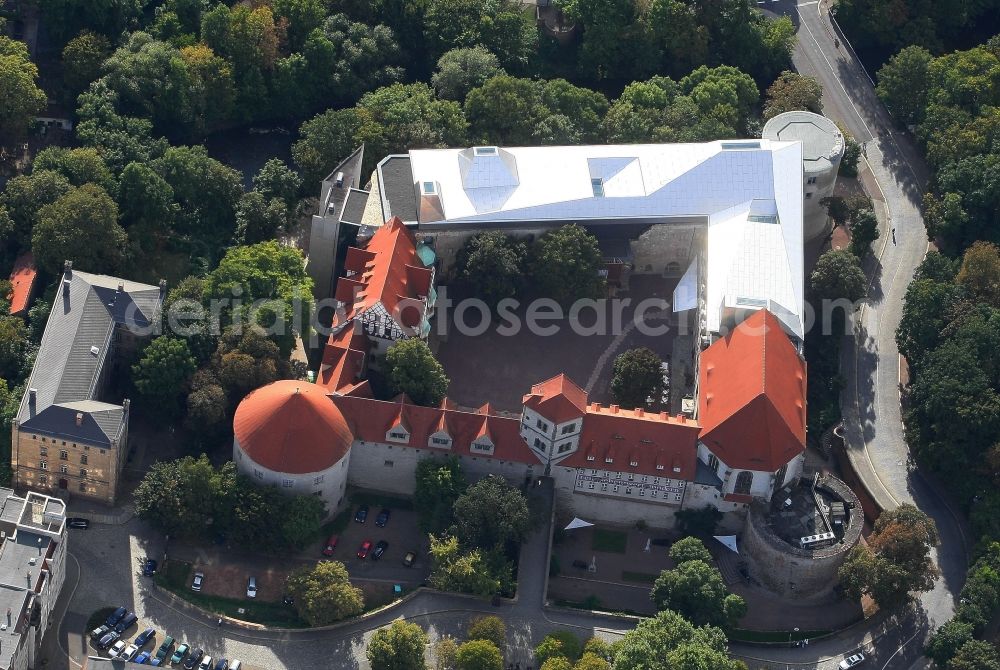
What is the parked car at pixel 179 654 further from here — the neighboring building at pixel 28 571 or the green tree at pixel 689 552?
the green tree at pixel 689 552

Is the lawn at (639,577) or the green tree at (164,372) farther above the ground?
the green tree at (164,372)

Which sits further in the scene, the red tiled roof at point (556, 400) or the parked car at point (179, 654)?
the red tiled roof at point (556, 400)

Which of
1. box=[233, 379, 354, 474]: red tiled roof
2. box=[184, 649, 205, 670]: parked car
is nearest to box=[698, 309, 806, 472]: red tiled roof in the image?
box=[233, 379, 354, 474]: red tiled roof

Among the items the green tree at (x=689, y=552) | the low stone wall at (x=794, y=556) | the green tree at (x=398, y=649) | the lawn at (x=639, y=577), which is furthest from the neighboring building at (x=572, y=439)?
the green tree at (x=398, y=649)

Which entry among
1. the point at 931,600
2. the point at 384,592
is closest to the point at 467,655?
the point at 384,592

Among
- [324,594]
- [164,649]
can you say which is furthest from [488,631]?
[164,649]
